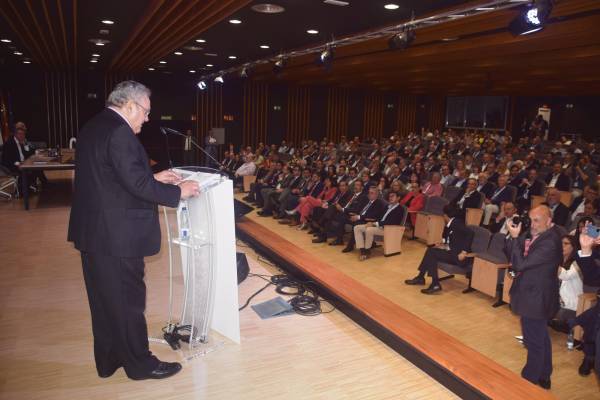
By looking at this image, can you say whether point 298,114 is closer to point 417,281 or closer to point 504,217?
point 504,217

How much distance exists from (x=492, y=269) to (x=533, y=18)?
9.49 ft

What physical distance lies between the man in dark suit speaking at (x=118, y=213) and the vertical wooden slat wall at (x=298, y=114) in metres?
18.0

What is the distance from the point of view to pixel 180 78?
1803 centimetres

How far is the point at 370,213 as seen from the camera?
7.56 meters

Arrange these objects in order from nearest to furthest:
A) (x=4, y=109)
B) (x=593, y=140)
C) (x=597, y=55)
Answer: (x=597, y=55) < (x=4, y=109) < (x=593, y=140)

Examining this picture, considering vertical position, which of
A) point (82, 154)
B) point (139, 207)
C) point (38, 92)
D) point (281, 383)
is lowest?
point (281, 383)

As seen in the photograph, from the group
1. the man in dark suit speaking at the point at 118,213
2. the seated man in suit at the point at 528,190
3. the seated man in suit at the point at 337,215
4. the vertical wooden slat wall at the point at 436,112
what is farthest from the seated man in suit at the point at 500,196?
the vertical wooden slat wall at the point at 436,112

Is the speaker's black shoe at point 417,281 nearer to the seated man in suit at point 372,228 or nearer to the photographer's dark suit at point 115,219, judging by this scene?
the seated man in suit at point 372,228

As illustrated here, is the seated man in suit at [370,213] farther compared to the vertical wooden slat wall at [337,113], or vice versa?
the vertical wooden slat wall at [337,113]

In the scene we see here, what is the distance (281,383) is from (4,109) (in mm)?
16195

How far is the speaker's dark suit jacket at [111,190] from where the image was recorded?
2.42 meters

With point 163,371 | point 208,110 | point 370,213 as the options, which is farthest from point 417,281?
point 208,110

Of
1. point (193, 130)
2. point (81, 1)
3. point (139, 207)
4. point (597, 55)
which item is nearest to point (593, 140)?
point (597, 55)

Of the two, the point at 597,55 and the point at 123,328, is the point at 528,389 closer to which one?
the point at 123,328
